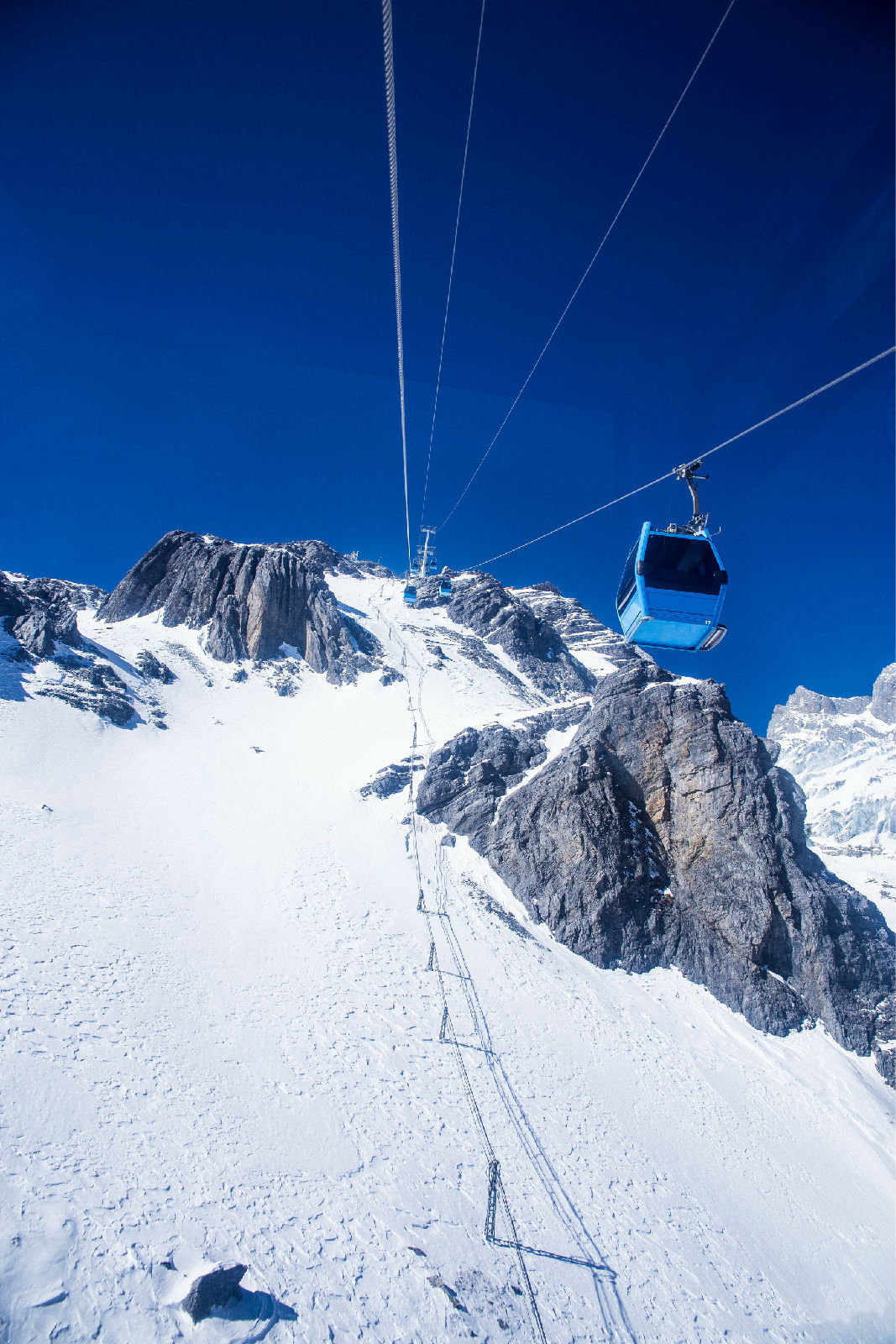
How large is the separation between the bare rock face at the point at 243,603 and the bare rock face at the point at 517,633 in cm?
1797

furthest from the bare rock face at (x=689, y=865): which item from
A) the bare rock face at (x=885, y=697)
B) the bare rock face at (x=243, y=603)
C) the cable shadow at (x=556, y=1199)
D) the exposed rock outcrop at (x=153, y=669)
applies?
the bare rock face at (x=885, y=697)

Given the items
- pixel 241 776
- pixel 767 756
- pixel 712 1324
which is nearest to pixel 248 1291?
pixel 712 1324

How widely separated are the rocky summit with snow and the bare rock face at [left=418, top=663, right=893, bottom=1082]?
6.5 inches

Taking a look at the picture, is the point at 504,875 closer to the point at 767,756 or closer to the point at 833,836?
the point at 767,756

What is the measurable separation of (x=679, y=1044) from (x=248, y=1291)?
798 inches

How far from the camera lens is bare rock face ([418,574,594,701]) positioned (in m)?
76.9

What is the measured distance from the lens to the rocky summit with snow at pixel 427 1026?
38.3 feet

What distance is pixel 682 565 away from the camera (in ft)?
38.0

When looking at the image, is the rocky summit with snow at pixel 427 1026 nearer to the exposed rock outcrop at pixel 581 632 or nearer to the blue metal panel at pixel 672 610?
the blue metal panel at pixel 672 610

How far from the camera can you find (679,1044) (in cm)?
2378

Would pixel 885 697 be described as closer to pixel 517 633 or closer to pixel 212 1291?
pixel 517 633

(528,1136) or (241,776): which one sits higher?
(241,776)

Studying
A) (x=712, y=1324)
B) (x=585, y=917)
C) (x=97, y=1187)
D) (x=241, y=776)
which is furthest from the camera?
(x=241, y=776)

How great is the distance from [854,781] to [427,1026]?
179 metres
